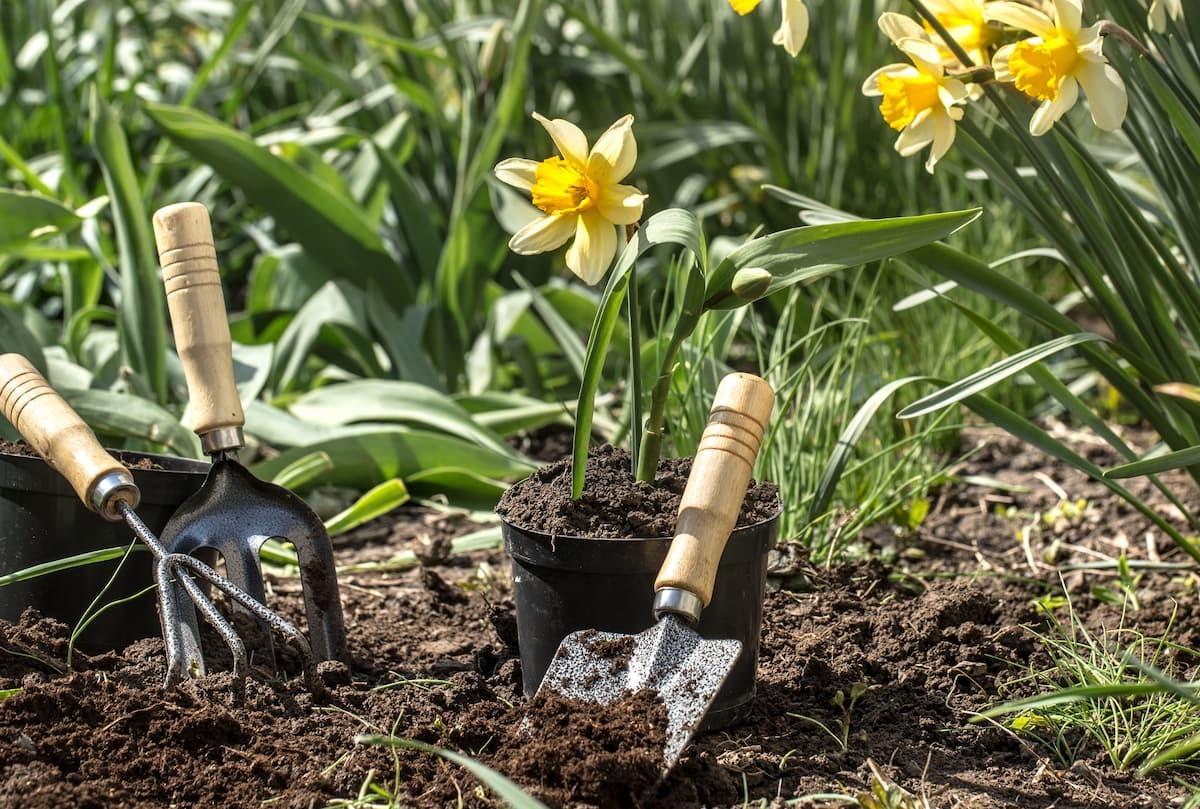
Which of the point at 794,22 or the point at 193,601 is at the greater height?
the point at 794,22

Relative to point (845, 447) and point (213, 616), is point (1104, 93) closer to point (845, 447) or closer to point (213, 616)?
point (845, 447)

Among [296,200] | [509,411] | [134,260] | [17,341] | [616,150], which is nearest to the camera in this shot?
[616,150]

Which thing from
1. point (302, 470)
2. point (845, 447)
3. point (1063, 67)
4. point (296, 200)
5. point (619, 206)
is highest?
point (1063, 67)

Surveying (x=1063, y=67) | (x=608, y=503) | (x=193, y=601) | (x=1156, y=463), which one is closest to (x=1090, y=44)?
(x=1063, y=67)

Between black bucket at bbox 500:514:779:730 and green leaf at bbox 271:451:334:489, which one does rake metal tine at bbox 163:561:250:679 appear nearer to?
black bucket at bbox 500:514:779:730

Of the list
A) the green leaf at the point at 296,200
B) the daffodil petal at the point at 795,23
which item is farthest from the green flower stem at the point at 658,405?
the green leaf at the point at 296,200

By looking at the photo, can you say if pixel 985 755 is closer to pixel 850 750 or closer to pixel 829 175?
pixel 850 750

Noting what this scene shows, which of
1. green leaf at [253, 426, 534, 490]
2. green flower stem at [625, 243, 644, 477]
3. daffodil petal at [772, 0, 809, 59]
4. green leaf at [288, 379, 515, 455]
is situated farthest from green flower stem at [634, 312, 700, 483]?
green leaf at [288, 379, 515, 455]

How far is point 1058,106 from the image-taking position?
4.21 feet

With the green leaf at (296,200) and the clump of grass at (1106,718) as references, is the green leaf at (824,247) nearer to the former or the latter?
the clump of grass at (1106,718)

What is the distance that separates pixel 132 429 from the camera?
189 cm

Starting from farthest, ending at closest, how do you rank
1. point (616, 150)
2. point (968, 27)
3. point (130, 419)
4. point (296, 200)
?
point (296, 200) < point (130, 419) < point (968, 27) < point (616, 150)

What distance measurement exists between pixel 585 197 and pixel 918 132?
1.35 feet

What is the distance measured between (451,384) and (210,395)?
4.28 ft
